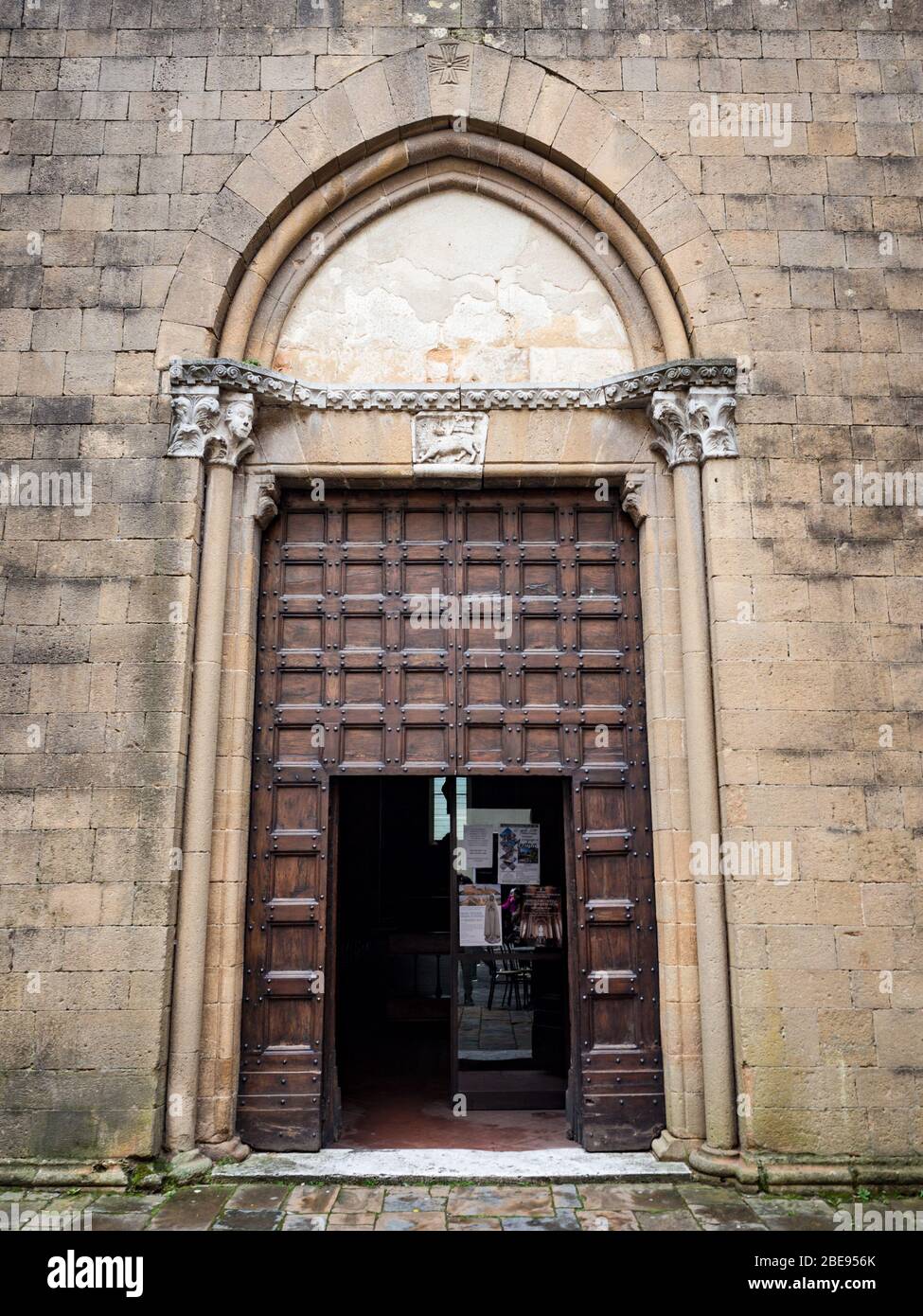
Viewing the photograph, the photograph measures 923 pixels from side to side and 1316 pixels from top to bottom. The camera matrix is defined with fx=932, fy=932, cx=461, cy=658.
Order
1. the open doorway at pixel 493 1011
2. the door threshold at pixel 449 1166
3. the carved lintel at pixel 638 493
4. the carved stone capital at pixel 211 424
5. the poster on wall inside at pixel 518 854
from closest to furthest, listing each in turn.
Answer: the door threshold at pixel 449 1166
the carved stone capital at pixel 211 424
the open doorway at pixel 493 1011
the carved lintel at pixel 638 493
the poster on wall inside at pixel 518 854

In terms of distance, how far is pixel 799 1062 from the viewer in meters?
5.16

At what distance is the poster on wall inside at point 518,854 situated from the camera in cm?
646

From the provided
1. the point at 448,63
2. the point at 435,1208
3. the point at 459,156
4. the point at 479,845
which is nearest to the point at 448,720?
the point at 479,845

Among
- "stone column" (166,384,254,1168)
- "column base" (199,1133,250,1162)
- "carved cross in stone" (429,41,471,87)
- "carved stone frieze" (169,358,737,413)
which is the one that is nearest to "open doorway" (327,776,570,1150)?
"column base" (199,1133,250,1162)

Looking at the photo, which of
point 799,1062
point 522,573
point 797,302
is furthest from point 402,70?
point 799,1062

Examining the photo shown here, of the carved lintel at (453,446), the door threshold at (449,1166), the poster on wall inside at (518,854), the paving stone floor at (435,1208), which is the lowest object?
the paving stone floor at (435,1208)

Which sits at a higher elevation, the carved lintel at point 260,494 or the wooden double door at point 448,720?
the carved lintel at point 260,494

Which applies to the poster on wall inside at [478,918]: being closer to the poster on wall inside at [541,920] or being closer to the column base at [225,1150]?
the poster on wall inside at [541,920]

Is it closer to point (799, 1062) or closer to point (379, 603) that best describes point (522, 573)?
point (379, 603)

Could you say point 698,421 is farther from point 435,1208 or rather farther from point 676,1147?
point 435,1208

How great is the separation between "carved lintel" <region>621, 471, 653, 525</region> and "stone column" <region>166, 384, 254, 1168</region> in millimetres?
2481

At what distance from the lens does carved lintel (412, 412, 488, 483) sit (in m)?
6.12

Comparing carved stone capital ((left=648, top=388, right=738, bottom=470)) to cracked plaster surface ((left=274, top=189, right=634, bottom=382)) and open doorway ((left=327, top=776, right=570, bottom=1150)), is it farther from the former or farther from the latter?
open doorway ((left=327, top=776, right=570, bottom=1150))

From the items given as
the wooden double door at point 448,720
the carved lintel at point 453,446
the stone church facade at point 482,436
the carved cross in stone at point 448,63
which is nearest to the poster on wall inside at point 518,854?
the wooden double door at point 448,720
